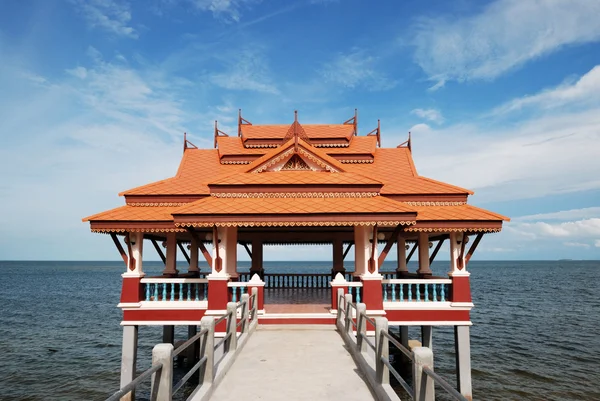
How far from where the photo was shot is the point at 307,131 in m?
21.2

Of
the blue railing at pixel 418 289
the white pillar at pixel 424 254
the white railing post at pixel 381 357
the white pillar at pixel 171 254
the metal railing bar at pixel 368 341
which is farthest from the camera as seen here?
the white pillar at pixel 171 254

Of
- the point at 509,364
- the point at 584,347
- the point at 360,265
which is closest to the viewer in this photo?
the point at 360,265

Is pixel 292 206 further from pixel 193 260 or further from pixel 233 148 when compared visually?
pixel 233 148

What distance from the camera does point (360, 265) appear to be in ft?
42.8

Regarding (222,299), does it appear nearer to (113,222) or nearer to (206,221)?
(206,221)

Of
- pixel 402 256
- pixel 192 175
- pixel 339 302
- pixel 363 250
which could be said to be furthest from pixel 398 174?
pixel 192 175

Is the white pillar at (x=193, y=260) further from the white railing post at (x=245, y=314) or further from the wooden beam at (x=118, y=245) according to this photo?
the white railing post at (x=245, y=314)

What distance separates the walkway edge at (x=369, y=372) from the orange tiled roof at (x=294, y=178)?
525 cm

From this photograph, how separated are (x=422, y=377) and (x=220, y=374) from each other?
142 inches

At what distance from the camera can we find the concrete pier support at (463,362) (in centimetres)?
1239

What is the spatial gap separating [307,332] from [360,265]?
299 cm

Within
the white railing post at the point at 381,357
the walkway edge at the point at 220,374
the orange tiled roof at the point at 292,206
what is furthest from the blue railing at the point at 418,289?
the white railing post at the point at 381,357

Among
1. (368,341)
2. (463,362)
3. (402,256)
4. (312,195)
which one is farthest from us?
(402,256)

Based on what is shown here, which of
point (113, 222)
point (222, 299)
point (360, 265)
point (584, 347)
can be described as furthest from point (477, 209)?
point (584, 347)
